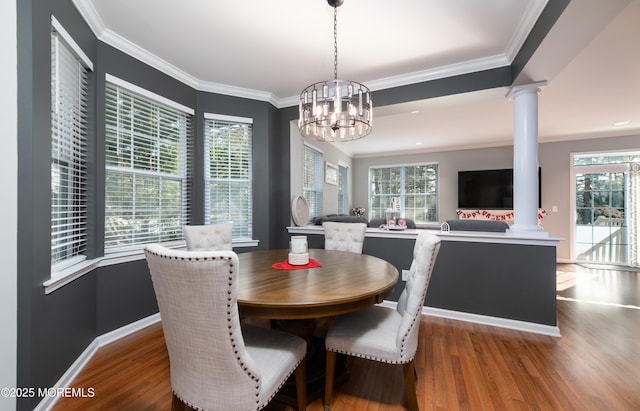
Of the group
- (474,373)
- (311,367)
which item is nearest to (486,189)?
(474,373)

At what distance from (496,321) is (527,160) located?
159 cm

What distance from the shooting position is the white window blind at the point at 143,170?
233 cm

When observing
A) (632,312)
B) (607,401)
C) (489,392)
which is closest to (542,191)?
(632,312)

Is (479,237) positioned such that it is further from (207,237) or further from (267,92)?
(267,92)

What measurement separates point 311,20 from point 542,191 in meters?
5.91

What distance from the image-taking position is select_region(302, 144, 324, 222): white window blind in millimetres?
4512

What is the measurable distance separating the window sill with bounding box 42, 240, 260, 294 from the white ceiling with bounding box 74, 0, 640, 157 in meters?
1.82

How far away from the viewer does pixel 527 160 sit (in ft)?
8.37

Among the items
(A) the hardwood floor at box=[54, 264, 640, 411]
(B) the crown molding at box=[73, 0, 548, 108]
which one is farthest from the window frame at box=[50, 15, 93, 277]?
(A) the hardwood floor at box=[54, 264, 640, 411]

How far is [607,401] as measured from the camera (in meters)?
1.58

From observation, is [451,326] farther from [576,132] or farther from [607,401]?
[576,132]

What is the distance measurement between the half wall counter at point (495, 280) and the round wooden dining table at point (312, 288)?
4.02 feet

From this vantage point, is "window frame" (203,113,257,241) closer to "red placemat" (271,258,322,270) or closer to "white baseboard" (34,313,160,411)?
"white baseboard" (34,313,160,411)

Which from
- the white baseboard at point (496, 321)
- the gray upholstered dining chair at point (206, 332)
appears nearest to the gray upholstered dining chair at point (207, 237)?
the gray upholstered dining chair at point (206, 332)
